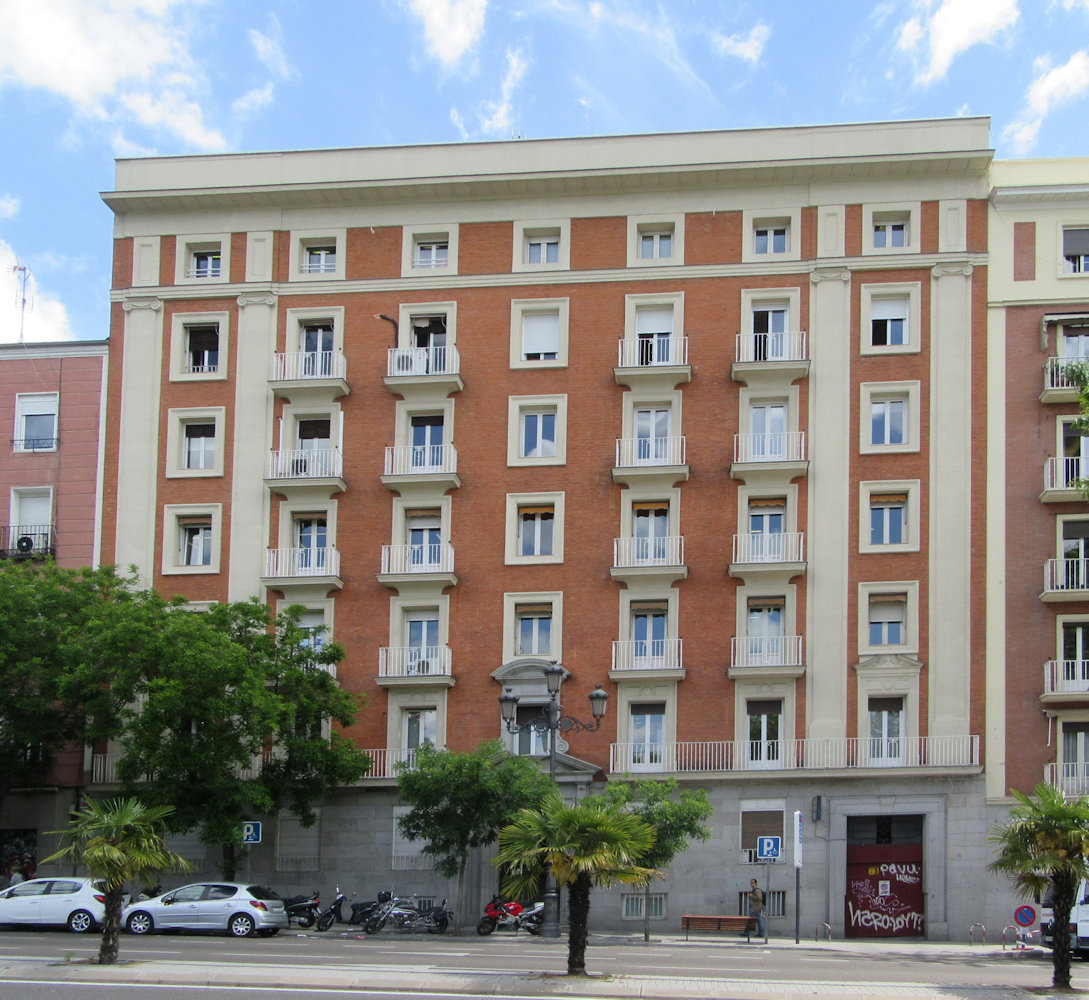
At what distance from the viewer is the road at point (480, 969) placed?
2445 cm

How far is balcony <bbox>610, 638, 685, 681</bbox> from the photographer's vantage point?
151 feet

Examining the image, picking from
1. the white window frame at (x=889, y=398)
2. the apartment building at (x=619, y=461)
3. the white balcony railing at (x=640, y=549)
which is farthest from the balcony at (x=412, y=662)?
the white window frame at (x=889, y=398)

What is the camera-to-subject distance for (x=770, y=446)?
47.3 metres

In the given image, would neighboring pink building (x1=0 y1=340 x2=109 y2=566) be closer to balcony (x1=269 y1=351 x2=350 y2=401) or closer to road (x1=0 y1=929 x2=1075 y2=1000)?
balcony (x1=269 y1=351 x2=350 y2=401)

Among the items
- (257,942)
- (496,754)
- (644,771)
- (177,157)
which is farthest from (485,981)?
(177,157)

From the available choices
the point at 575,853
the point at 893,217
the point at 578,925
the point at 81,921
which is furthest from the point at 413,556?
the point at 578,925

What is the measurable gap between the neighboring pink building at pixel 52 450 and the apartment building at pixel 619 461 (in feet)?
2.58

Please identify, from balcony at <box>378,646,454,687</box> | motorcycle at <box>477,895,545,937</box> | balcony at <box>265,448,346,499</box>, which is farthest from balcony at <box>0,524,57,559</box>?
motorcycle at <box>477,895,545,937</box>

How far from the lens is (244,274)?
50656 mm

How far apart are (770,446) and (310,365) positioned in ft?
46.7

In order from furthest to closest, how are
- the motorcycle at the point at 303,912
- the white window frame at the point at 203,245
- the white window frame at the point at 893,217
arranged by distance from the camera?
1. the white window frame at the point at 203,245
2. the white window frame at the point at 893,217
3. the motorcycle at the point at 303,912

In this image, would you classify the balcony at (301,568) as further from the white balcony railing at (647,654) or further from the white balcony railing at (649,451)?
the white balcony railing at (649,451)

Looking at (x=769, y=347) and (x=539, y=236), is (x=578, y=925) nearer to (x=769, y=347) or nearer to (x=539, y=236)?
(x=769, y=347)

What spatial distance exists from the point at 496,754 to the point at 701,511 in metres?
10.4
